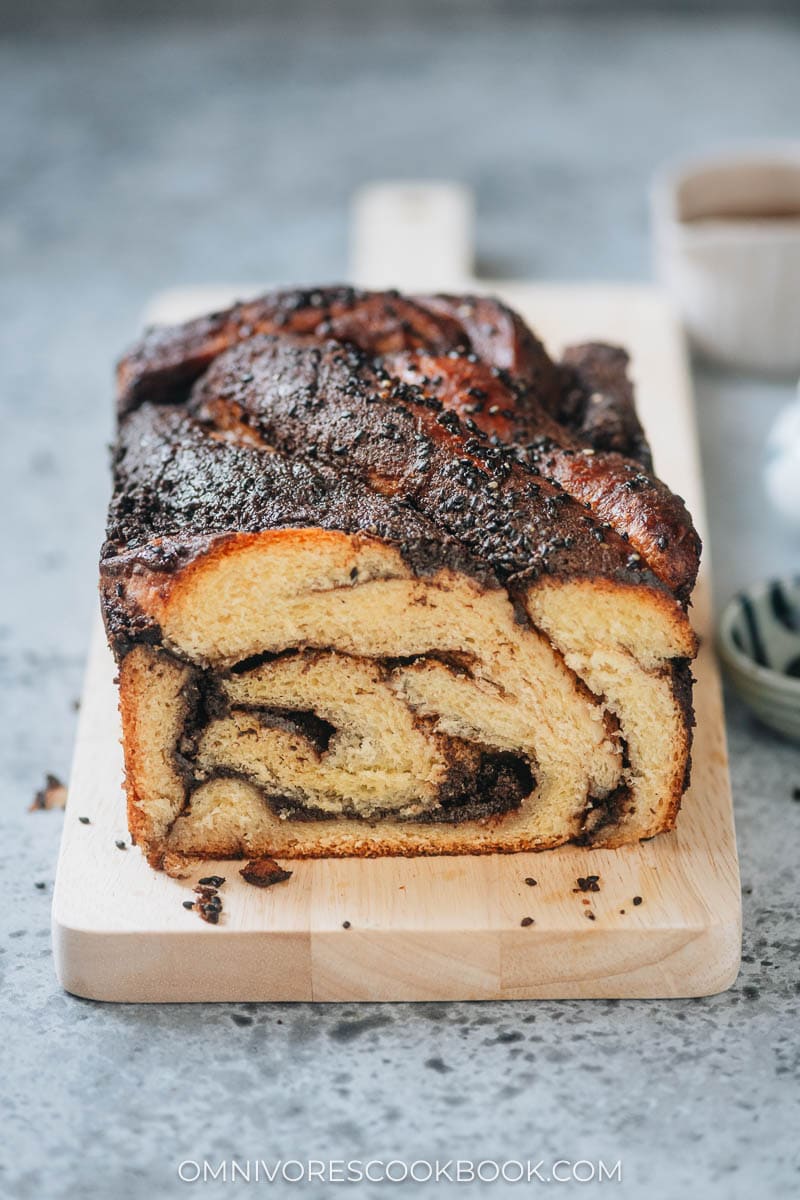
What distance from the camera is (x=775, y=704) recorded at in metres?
3.78

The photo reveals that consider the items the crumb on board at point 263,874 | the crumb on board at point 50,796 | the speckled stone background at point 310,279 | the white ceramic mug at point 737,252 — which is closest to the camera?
the speckled stone background at point 310,279

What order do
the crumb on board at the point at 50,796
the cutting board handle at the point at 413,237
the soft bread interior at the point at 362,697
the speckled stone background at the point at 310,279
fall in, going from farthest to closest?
the cutting board handle at the point at 413,237, the crumb on board at the point at 50,796, the soft bread interior at the point at 362,697, the speckled stone background at the point at 310,279

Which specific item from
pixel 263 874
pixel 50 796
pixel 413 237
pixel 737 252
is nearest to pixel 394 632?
pixel 263 874

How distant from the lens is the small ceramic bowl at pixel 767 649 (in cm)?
377

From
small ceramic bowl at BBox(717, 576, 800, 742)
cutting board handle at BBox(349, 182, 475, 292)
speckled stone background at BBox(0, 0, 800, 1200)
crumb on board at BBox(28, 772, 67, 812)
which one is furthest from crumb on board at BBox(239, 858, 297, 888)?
cutting board handle at BBox(349, 182, 475, 292)

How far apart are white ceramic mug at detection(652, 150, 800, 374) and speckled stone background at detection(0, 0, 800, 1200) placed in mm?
158

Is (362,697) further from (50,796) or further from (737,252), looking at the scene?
(737,252)

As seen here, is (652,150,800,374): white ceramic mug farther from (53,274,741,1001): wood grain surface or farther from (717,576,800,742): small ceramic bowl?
(53,274,741,1001): wood grain surface

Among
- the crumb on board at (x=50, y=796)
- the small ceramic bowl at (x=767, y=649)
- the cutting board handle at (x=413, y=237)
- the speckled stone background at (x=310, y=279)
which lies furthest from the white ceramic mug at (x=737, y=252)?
the crumb on board at (x=50, y=796)

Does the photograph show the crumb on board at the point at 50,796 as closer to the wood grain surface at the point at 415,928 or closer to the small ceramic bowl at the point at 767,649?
the wood grain surface at the point at 415,928

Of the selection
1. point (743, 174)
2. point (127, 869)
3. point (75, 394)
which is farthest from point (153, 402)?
point (743, 174)

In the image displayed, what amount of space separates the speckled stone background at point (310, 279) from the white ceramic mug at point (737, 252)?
0.16 metres

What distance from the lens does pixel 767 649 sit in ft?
13.2

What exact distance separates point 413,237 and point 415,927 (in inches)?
131
